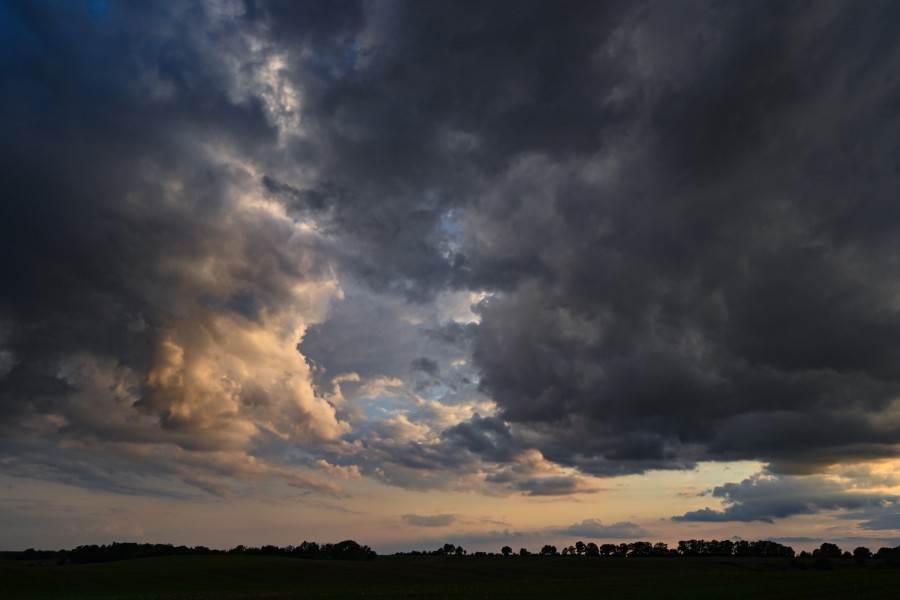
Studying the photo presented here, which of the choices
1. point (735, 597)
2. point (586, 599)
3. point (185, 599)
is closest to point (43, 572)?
point (185, 599)

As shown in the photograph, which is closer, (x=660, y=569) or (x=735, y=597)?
(x=735, y=597)

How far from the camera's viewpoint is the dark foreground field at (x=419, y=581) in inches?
2655

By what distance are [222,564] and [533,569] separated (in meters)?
70.2

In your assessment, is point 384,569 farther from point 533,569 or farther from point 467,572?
point 533,569

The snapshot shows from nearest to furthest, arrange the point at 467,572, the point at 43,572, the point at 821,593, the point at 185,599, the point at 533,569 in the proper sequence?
the point at 821,593
the point at 185,599
the point at 43,572
the point at 467,572
the point at 533,569

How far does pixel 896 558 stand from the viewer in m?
164

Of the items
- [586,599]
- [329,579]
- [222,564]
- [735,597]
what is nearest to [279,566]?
[222,564]

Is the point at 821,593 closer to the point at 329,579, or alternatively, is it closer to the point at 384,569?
the point at 329,579

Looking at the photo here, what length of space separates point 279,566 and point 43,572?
152ft

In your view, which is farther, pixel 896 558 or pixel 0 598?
pixel 896 558

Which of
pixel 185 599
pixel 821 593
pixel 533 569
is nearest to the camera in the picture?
pixel 821 593

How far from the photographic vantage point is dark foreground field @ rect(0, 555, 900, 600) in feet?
221

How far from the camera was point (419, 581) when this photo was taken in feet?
391

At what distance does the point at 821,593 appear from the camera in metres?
56.5
